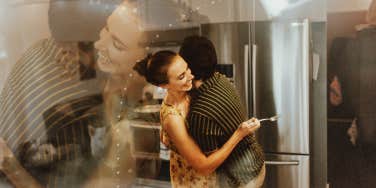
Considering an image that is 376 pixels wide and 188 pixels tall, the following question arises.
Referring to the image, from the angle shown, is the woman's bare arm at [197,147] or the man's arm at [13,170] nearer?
the woman's bare arm at [197,147]

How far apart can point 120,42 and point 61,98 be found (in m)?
0.23

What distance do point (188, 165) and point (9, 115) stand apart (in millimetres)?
559

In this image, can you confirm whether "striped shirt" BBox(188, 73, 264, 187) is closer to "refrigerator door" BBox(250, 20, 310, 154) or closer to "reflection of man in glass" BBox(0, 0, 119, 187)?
"refrigerator door" BBox(250, 20, 310, 154)

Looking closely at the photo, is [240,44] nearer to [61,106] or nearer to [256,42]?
[256,42]

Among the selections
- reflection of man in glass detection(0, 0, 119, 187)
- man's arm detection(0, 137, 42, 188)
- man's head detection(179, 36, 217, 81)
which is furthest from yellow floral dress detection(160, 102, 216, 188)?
man's arm detection(0, 137, 42, 188)

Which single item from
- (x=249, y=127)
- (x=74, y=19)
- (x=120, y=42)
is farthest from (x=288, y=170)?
(x=74, y=19)

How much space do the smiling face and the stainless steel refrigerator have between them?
0.82ft

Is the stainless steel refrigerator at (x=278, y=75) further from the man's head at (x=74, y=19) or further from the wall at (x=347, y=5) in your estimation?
the man's head at (x=74, y=19)

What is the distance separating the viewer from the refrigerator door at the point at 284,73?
3.00 feet

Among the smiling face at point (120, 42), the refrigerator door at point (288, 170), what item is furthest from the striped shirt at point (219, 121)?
the smiling face at point (120, 42)

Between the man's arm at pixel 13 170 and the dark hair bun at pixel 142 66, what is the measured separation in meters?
0.45

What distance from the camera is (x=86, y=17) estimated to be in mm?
1008

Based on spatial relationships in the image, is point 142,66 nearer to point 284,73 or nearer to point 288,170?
point 284,73

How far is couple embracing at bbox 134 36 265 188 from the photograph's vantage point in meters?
0.82
